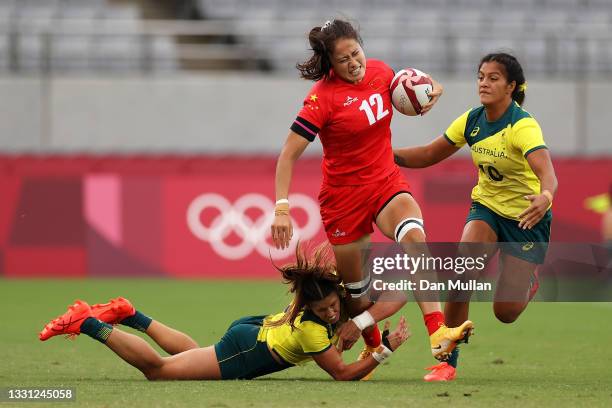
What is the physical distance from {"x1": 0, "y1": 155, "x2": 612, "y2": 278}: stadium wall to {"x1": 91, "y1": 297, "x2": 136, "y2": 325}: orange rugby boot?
29.5 feet

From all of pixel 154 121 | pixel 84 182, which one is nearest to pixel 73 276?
pixel 84 182

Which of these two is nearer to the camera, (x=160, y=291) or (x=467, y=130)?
(x=467, y=130)

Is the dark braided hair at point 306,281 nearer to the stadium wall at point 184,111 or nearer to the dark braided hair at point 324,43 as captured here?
the dark braided hair at point 324,43

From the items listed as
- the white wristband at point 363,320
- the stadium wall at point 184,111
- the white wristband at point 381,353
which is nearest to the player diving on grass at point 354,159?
the white wristband at point 363,320

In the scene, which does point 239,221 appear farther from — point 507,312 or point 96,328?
point 96,328

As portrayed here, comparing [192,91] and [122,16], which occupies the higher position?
[122,16]

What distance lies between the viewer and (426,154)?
8.41m

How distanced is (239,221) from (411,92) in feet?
30.4

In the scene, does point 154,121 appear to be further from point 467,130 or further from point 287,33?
point 467,130

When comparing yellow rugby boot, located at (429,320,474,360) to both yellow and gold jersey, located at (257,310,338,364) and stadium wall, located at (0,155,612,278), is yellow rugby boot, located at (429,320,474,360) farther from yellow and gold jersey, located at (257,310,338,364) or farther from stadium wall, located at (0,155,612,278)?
stadium wall, located at (0,155,612,278)

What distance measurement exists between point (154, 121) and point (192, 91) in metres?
0.85

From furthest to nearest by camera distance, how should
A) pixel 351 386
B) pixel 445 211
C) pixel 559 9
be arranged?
pixel 559 9 < pixel 445 211 < pixel 351 386

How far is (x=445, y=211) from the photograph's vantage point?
56.9ft

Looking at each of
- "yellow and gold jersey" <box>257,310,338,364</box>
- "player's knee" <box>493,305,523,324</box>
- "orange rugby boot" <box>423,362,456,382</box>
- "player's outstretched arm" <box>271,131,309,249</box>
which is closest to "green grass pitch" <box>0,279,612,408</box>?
"orange rugby boot" <box>423,362,456,382</box>
